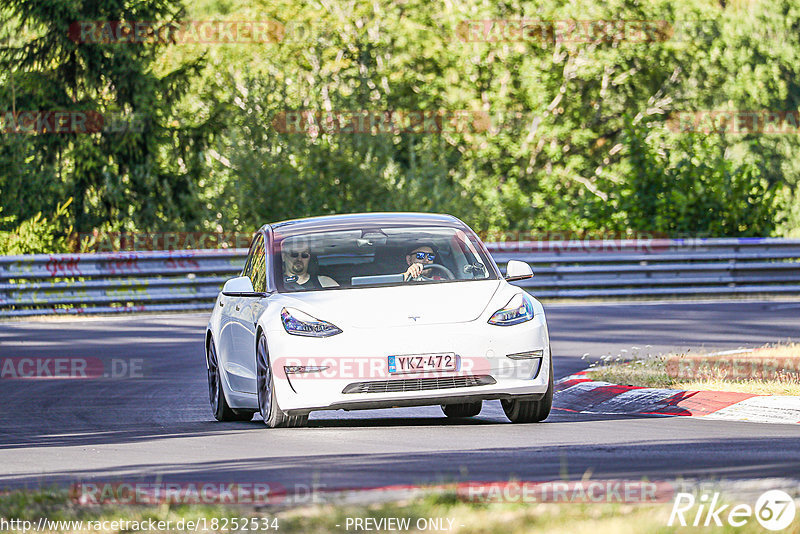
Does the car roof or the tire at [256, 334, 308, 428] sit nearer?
the tire at [256, 334, 308, 428]

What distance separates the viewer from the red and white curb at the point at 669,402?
10.8m

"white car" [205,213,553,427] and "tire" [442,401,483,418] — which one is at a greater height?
"white car" [205,213,553,427]

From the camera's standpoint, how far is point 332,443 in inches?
373

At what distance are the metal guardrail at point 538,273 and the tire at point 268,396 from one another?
14.6m

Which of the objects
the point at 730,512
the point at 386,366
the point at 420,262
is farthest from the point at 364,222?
the point at 730,512

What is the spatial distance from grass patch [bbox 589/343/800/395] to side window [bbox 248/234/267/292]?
3.16 meters

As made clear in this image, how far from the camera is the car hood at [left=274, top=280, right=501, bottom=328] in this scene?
1012 cm

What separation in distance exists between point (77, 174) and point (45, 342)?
16.6 meters

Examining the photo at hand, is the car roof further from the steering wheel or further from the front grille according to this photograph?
the front grille

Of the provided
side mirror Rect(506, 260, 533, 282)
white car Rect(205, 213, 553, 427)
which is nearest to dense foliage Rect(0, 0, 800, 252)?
white car Rect(205, 213, 553, 427)

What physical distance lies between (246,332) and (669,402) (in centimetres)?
326

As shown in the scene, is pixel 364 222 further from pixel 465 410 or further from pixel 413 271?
pixel 465 410

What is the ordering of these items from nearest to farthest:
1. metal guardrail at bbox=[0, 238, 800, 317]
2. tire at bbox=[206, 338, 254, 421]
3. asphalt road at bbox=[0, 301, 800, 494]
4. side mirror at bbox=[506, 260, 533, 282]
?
asphalt road at bbox=[0, 301, 800, 494] → side mirror at bbox=[506, 260, 533, 282] → tire at bbox=[206, 338, 254, 421] → metal guardrail at bbox=[0, 238, 800, 317]

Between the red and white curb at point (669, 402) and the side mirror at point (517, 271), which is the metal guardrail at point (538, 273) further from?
the side mirror at point (517, 271)
